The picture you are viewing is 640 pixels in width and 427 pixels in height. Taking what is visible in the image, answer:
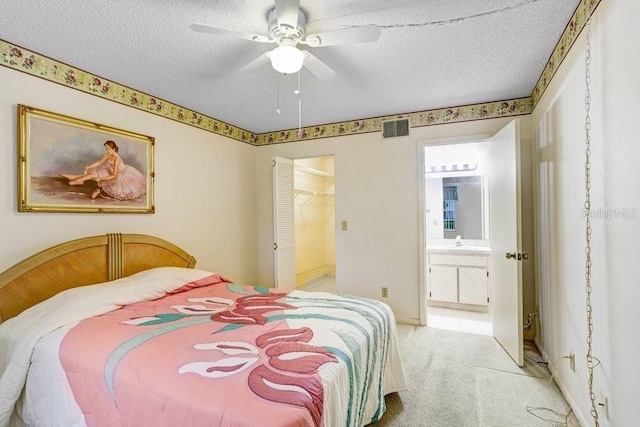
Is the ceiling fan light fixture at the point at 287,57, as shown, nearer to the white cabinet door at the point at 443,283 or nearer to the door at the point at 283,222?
the door at the point at 283,222

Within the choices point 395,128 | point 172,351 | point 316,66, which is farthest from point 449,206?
point 172,351

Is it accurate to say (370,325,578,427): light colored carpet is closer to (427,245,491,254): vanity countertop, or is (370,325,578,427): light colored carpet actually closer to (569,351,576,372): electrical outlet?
(569,351,576,372): electrical outlet

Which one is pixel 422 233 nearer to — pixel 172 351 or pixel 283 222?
pixel 283 222

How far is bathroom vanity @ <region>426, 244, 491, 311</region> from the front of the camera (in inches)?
150

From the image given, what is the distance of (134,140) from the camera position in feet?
8.90

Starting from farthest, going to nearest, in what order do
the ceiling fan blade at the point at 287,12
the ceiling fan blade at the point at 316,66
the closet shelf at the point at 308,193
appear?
the closet shelf at the point at 308,193, the ceiling fan blade at the point at 316,66, the ceiling fan blade at the point at 287,12

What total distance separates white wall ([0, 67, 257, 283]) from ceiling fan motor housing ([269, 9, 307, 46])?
1.79 m

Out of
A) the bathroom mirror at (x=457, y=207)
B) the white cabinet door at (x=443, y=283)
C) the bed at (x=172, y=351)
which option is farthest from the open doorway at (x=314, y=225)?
the bed at (x=172, y=351)

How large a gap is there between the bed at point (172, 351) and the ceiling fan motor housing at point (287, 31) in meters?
1.65

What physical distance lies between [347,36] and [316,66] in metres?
0.39

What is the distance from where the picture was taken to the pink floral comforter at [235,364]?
1056mm

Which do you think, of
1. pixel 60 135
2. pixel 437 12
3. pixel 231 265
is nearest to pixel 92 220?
pixel 60 135

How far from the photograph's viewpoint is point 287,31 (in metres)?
1.61

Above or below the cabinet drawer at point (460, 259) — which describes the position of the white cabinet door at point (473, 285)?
below
